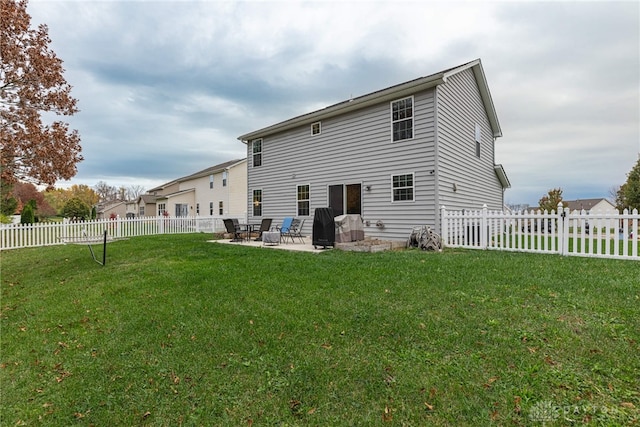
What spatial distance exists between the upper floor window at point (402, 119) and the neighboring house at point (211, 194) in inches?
610

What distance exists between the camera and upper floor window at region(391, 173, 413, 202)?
10.2 metres

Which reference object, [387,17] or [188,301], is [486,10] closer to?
[387,17]

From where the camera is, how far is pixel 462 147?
11.6 meters

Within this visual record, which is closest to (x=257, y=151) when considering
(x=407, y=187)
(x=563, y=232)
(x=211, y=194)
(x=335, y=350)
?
(x=407, y=187)

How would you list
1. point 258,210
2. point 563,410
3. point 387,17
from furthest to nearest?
point 258,210, point 387,17, point 563,410

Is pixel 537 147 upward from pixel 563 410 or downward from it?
upward

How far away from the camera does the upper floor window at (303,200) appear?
43.6 ft

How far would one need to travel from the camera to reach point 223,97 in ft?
54.6

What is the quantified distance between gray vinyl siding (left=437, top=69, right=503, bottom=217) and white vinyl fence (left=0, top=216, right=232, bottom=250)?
1080 centimetres

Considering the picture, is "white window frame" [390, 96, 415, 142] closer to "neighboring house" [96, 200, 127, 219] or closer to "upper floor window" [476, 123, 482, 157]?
"upper floor window" [476, 123, 482, 157]

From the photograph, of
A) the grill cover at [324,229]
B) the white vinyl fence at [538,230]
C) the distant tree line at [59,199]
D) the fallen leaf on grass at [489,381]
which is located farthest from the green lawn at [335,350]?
the distant tree line at [59,199]

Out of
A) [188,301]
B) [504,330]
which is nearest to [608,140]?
[504,330]

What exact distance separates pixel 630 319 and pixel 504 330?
1.47 metres

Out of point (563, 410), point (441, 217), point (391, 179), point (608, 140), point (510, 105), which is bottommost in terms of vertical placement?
point (563, 410)
